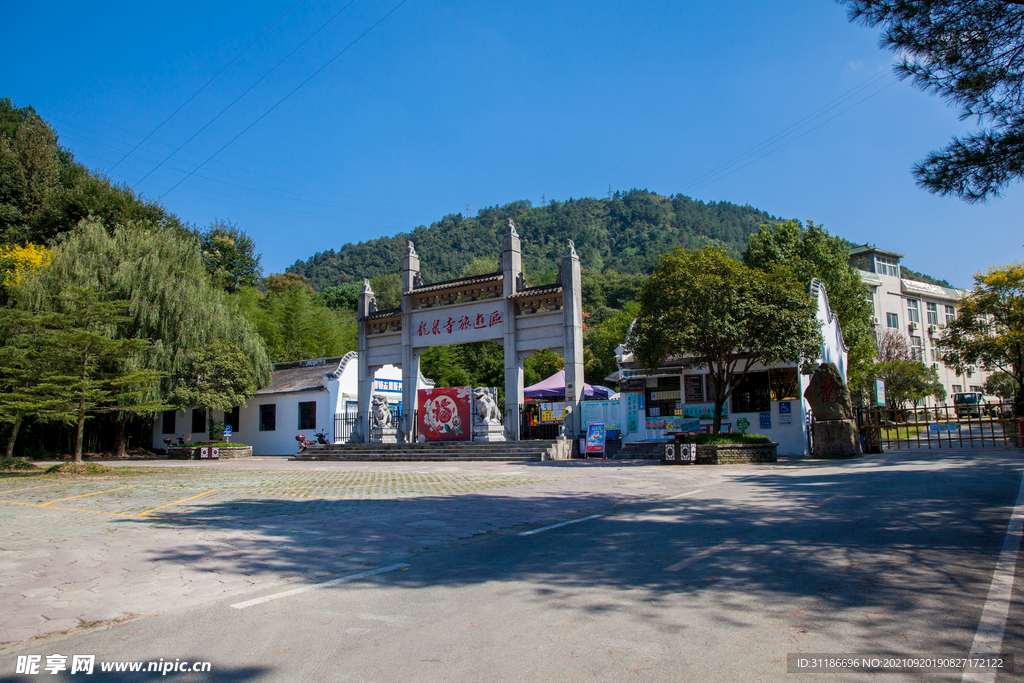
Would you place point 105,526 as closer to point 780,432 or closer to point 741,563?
point 741,563

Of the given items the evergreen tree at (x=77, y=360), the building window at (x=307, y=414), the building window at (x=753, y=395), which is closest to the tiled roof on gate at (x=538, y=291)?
the building window at (x=753, y=395)

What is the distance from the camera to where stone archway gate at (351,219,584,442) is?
80.7ft

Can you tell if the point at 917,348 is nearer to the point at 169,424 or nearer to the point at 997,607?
the point at 169,424

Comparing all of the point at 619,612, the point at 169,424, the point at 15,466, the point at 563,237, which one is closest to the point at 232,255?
the point at 169,424

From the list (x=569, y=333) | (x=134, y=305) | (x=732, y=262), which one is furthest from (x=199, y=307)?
(x=732, y=262)

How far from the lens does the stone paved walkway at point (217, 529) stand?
5059 mm

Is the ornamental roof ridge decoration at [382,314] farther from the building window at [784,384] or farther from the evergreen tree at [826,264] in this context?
the evergreen tree at [826,264]

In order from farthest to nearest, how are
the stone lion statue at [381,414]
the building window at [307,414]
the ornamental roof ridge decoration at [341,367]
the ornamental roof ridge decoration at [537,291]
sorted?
the building window at [307,414] → the ornamental roof ridge decoration at [341,367] → the stone lion statue at [381,414] → the ornamental roof ridge decoration at [537,291]

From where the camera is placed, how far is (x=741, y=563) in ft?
17.6

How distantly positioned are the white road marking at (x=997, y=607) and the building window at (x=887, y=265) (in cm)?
5874

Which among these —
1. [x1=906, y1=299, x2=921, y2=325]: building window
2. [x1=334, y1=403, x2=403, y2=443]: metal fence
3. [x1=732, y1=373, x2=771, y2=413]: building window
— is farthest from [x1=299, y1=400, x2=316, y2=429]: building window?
[x1=906, y1=299, x2=921, y2=325]: building window

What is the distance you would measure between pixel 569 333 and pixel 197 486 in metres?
14.7

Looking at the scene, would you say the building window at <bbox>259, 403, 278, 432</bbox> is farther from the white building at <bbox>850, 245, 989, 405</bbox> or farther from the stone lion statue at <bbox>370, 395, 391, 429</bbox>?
the white building at <bbox>850, 245, 989, 405</bbox>

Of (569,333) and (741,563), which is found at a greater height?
(569,333)
